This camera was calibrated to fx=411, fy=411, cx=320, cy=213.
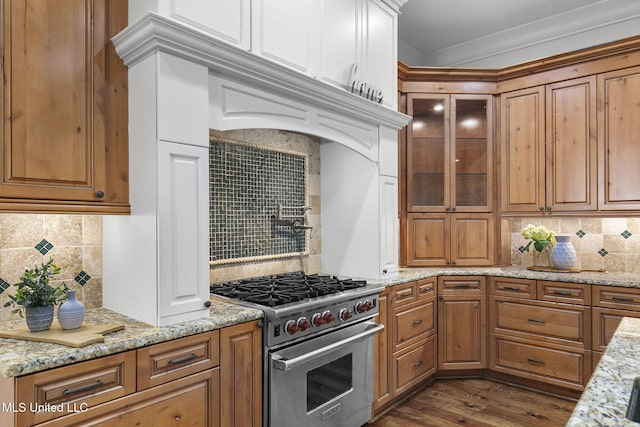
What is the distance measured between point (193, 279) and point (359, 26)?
2055 millimetres

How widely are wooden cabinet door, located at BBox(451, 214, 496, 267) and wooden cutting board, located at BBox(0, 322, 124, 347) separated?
2913 millimetres

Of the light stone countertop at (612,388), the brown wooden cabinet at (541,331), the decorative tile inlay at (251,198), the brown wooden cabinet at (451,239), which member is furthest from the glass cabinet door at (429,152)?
the light stone countertop at (612,388)

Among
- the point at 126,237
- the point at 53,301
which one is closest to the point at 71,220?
the point at 126,237

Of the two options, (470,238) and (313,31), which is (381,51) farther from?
(470,238)

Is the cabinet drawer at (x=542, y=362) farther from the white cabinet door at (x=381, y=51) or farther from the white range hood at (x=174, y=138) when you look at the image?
the white range hood at (x=174, y=138)

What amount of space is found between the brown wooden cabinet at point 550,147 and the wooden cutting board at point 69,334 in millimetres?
3341

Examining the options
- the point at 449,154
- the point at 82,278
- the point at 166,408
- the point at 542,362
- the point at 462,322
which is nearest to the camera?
the point at 166,408

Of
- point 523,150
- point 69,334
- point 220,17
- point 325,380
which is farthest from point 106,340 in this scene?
point 523,150

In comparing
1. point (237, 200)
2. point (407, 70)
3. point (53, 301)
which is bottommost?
point (53, 301)

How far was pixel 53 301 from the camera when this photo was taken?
1.61 metres

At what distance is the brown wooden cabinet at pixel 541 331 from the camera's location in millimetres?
3082

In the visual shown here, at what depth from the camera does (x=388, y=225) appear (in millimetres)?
3178

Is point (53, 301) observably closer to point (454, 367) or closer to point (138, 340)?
point (138, 340)

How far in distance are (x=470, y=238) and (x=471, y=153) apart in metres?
0.78
